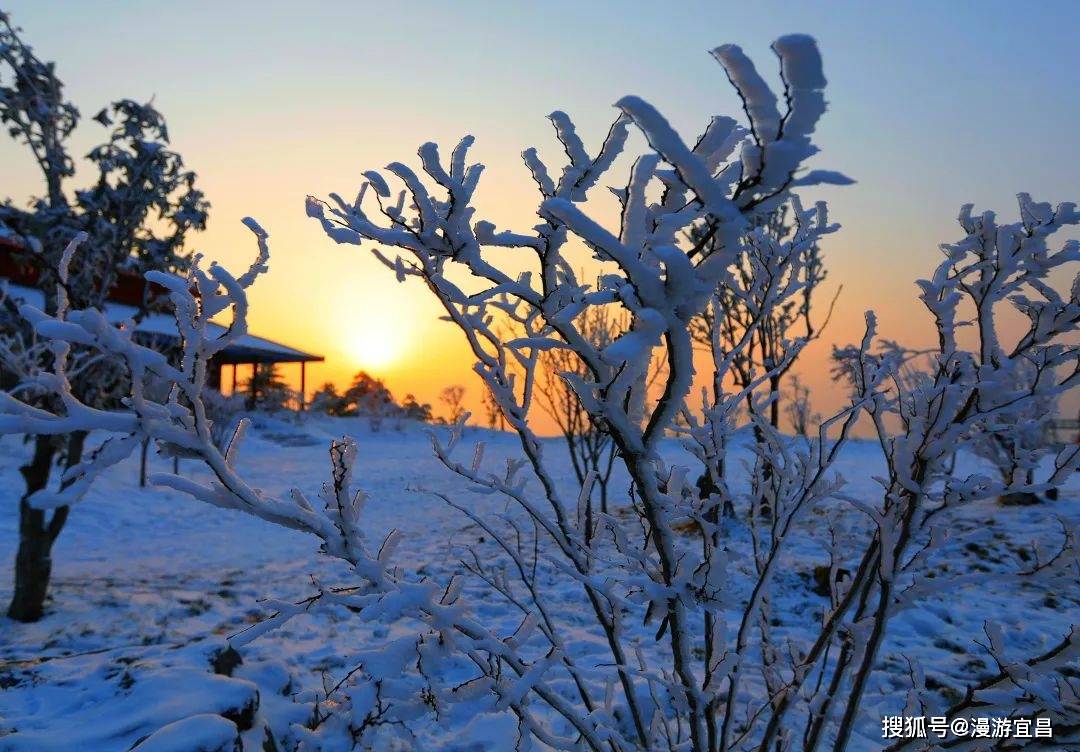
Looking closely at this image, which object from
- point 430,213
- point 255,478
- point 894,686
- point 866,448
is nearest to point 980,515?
point 894,686

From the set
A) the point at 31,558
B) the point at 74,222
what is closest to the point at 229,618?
the point at 31,558

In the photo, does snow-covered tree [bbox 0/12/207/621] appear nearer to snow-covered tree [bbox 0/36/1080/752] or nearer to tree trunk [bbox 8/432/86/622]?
tree trunk [bbox 8/432/86/622]

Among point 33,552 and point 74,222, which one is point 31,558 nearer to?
point 33,552

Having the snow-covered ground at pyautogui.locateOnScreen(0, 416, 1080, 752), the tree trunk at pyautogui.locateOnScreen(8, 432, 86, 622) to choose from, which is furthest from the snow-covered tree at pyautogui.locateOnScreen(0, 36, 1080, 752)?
the tree trunk at pyautogui.locateOnScreen(8, 432, 86, 622)

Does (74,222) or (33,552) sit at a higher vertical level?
(74,222)

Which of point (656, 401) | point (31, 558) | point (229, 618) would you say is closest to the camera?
point (656, 401)

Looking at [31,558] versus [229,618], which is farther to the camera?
[229,618]

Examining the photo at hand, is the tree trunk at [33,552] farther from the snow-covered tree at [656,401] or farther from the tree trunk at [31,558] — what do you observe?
the snow-covered tree at [656,401]

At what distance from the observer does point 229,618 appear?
17.7 feet

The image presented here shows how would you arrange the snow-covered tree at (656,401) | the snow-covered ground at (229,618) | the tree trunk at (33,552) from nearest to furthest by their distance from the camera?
the snow-covered tree at (656,401) < the snow-covered ground at (229,618) < the tree trunk at (33,552)

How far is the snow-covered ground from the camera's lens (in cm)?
273

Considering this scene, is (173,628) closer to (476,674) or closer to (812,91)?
(476,674)

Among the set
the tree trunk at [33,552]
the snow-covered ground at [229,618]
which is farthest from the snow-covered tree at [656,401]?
the tree trunk at [33,552]

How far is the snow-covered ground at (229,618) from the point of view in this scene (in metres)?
2.73
